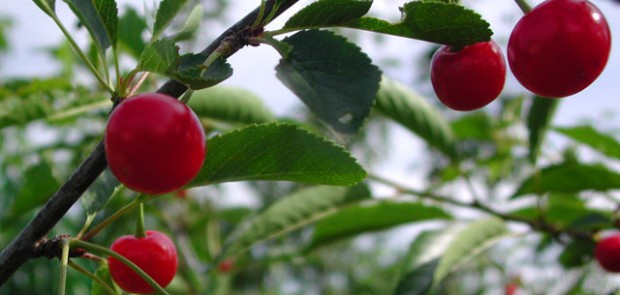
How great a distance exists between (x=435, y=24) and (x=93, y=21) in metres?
0.51

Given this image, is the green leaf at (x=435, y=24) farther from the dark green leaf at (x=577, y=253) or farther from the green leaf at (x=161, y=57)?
the dark green leaf at (x=577, y=253)

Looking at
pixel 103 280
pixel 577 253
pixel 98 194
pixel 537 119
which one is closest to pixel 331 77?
pixel 98 194

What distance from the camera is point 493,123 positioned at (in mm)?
2740

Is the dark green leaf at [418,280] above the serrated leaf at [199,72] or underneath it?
underneath

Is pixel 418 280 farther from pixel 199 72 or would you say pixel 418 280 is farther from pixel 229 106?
pixel 199 72

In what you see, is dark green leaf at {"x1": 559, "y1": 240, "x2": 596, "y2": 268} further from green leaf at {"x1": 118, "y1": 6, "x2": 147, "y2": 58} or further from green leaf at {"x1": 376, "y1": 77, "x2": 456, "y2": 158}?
green leaf at {"x1": 118, "y1": 6, "x2": 147, "y2": 58}

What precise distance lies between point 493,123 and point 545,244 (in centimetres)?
48

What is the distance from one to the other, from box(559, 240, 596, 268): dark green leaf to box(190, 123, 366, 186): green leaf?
1340mm

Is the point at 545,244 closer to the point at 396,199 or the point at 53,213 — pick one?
the point at 396,199

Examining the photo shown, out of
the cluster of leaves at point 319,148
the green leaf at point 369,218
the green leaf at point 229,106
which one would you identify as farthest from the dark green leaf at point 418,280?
the green leaf at point 229,106

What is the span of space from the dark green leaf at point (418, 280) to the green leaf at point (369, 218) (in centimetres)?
23

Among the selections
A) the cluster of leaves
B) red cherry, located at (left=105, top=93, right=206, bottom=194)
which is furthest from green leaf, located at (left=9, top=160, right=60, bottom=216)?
red cherry, located at (left=105, top=93, right=206, bottom=194)

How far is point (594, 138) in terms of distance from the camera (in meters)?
2.31

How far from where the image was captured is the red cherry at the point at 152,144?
2.70 ft
